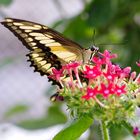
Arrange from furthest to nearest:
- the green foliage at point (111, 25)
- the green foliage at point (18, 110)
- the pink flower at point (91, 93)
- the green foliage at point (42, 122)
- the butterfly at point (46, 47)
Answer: the green foliage at point (18, 110), the green foliage at point (111, 25), the green foliage at point (42, 122), the butterfly at point (46, 47), the pink flower at point (91, 93)

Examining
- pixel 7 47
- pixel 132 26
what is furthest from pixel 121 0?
pixel 7 47

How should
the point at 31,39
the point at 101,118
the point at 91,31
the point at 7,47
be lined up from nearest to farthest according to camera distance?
the point at 101,118 → the point at 31,39 → the point at 91,31 → the point at 7,47

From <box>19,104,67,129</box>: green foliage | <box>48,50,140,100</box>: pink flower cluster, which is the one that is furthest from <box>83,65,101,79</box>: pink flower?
<box>19,104,67,129</box>: green foliage

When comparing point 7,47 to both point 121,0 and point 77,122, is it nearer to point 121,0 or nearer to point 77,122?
point 121,0

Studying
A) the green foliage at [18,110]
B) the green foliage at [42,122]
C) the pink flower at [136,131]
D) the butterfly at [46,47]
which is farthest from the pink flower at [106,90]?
the green foliage at [18,110]

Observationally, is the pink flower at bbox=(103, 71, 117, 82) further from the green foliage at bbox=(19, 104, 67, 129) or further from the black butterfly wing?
the green foliage at bbox=(19, 104, 67, 129)

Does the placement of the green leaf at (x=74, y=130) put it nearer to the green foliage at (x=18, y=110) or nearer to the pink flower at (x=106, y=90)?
the pink flower at (x=106, y=90)

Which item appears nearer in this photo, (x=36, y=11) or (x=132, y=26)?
(x=132, y=26)
